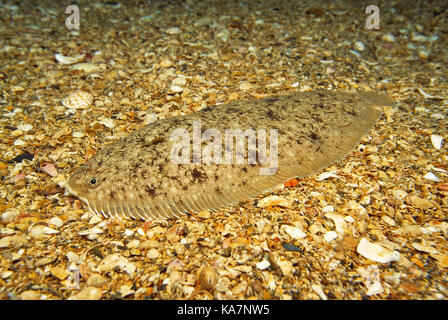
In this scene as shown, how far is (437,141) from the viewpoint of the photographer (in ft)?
11.2

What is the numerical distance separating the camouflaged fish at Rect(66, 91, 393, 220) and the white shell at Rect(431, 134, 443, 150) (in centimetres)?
106

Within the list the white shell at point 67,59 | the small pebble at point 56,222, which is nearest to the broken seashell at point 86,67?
the white shell at point 67,59

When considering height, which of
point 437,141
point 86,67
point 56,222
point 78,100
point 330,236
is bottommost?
point 330,236

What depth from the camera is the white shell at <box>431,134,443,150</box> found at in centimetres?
338

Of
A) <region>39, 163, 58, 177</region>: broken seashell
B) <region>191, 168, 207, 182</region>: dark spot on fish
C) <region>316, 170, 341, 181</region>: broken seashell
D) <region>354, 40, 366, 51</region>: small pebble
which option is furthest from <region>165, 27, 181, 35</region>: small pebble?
<region>316, 170, 341, 181</region>: broken seashell

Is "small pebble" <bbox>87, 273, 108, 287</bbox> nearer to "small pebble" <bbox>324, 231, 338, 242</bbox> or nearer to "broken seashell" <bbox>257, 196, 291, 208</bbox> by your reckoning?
"broken seashell" <bbox>257, 196, 291, 208</bbox>

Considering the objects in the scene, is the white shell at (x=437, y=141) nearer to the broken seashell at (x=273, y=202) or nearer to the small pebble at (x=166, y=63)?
the broken seashell at (x=273, y=202)

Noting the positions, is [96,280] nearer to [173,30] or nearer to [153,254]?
[153,254]

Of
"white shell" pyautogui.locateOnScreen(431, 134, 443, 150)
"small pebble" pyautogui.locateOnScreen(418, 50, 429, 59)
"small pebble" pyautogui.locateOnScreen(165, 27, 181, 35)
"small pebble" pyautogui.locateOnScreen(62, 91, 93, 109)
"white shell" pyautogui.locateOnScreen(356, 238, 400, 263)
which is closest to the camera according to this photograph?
"white shell" pyautogui.locateOnScreen(356, 238, 400, 263)

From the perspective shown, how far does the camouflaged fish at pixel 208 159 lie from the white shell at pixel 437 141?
106 centimetres

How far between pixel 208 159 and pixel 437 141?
266cm

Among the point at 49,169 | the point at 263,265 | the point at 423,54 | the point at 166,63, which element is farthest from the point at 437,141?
the point at 49,169

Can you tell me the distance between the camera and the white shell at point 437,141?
3379 mm

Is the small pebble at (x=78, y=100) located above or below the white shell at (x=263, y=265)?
above
